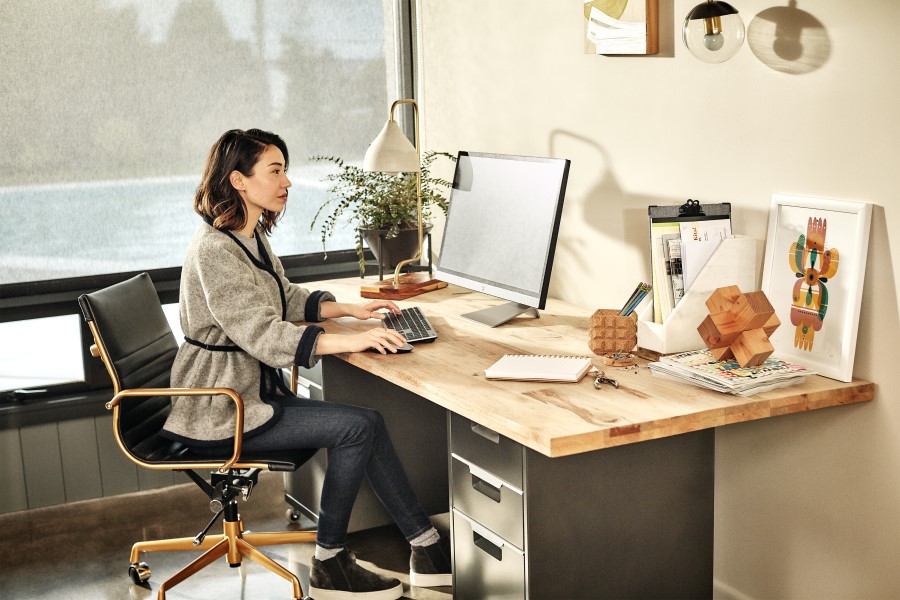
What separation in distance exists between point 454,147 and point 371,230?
1.68 ft

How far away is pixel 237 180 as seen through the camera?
282 centimetres

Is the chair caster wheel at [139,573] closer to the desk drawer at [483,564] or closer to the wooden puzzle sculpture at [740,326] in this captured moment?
the desk drawer at [483,564]

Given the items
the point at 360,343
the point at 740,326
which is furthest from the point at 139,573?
the point at 740,326

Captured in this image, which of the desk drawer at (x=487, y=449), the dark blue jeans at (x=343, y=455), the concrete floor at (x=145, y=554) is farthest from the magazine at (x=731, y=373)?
the concrete floor at (x=145, y=554)

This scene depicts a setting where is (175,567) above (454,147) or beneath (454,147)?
beneath

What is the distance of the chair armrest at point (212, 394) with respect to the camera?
8.56 feet

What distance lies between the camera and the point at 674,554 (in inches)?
95.9

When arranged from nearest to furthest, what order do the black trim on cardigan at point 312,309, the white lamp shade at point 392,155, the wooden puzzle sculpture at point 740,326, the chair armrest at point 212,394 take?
the wooden puzzle sculpture at point 740,326 → the chair armrest at point 212,394 → the black trim on cardigan at point 312,309 → the white lamp shade at point 392,155

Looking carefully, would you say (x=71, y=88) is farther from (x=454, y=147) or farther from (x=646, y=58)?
(x=646, y=58)

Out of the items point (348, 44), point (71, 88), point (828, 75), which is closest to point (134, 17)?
point (71, 88)

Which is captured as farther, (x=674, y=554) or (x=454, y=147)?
(x=454, y=147)

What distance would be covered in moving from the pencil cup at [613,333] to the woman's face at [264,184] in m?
0.99

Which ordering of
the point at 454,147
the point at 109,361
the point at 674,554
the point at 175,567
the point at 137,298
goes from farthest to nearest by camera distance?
the point at 454,147, the point at 175,567, the point at 137,298, the point at 109,361, the point at 674,554

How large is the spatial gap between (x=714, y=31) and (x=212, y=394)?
4.93 feet
